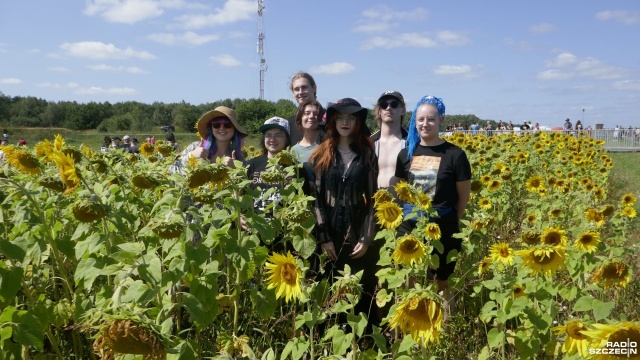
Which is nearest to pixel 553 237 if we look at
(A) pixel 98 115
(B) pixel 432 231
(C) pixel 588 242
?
(C) pixel 588 242

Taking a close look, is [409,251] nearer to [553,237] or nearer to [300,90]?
[553,237]

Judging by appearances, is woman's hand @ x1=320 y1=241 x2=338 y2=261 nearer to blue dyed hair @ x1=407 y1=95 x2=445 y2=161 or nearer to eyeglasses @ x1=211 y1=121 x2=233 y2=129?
blue dyed hair @ x1=407 y1=95 x2=445 y2=161

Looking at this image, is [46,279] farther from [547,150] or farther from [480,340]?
[547,150]

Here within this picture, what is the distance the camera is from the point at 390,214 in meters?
2.21

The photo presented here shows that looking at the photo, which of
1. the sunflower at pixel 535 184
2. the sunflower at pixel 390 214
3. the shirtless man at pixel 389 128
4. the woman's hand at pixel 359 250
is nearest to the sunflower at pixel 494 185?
the sunflower at pixel 535 184

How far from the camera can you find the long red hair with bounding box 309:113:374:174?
9.14 ft

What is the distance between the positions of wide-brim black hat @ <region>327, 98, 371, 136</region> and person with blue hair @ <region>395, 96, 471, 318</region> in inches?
11.7

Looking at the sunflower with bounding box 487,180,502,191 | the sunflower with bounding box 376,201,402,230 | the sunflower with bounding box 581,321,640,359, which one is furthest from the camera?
the sunflower with bounding box 487,180,502,191

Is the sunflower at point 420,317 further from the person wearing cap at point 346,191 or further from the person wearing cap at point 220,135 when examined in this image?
the person wearing cap at point 220,135

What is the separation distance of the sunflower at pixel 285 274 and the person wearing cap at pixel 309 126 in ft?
4.59

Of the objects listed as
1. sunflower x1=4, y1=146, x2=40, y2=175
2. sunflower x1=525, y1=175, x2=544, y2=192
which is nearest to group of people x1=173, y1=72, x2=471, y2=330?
sunflower x1=4, y1=146, x2=40, y2=175

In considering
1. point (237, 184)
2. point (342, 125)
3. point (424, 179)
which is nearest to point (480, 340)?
point (424, 179)

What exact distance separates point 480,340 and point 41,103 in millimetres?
60180

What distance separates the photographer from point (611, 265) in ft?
6.34
